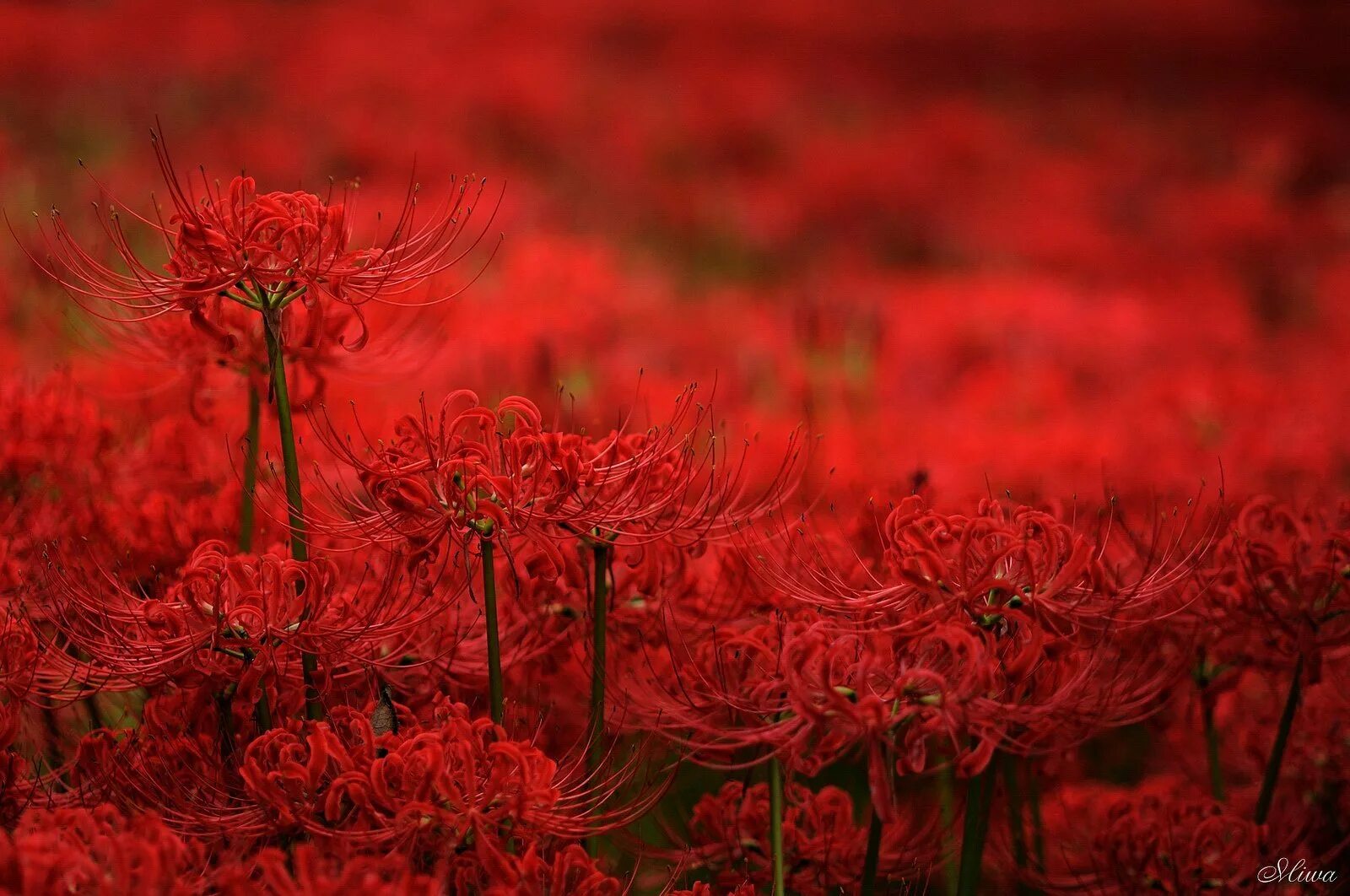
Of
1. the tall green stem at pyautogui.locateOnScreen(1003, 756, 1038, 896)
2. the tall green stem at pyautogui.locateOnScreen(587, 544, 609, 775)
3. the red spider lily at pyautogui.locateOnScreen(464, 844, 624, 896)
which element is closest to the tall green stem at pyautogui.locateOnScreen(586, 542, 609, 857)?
the tall green stem at pyautogui.locateOnScreen(587, 544, 609, 775)

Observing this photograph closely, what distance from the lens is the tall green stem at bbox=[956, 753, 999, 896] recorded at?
3.79ft

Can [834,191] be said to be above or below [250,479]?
above

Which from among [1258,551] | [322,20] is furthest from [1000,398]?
[322,20]

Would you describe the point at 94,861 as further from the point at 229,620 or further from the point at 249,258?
the point at 249,258

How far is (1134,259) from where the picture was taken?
21.1 ft

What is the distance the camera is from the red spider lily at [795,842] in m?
1.22

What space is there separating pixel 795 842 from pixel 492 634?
38 cm

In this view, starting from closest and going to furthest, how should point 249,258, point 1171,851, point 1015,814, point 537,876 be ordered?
point 537,876 < point 249,258 < point 1171,851 < point 1015,814

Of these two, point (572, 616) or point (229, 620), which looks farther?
point (572, 616)

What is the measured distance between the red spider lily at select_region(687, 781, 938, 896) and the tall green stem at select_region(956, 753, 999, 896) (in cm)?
6

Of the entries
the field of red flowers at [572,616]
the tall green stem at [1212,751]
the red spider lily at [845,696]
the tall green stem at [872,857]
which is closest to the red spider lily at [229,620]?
the field of red flowers at [572,616]

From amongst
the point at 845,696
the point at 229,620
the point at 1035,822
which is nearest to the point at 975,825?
the point at 845,696

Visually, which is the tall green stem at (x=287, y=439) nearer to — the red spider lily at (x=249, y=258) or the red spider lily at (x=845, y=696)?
the red spider lily at (x=249, y=258)

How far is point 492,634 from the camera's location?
1.08 metres
